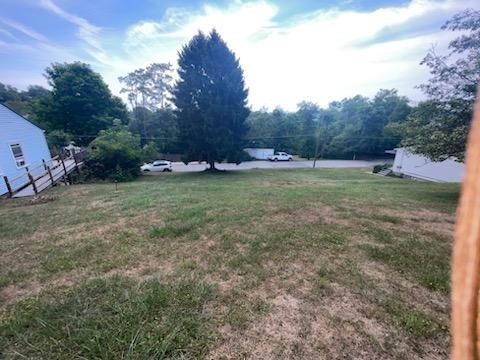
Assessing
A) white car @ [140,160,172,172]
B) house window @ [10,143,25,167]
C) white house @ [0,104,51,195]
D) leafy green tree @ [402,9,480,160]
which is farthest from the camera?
white car @ [140,160,172,172]

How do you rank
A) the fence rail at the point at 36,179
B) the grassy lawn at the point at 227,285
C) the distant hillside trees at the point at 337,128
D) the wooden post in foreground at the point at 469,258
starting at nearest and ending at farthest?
the wooden post in foreground at the point at 469,258 → the grassy lawn at the point at 227,285 → the fence rail at the point at 36,179 → the distant hillside trees at the point at 337,128

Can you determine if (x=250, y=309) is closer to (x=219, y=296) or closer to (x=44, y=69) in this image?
(x=219, y=296)

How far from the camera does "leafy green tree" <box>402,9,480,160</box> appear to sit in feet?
21.1

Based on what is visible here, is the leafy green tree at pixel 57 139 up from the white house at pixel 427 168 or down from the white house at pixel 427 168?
up

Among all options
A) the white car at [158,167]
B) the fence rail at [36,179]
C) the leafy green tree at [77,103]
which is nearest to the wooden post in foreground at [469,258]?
the fence rail at [36,179]

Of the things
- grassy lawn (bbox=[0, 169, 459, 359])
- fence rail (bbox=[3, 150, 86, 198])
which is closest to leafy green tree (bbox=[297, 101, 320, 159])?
fence rail (bbox=[3, 150, 86, 198])

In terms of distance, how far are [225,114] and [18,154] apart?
1161 cm

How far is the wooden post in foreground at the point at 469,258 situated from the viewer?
0.33 metres

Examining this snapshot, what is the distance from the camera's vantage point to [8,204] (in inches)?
297

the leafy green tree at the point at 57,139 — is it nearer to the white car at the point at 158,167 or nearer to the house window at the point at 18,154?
the white car at the point at 158,167

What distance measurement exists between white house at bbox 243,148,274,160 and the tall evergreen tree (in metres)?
16.8

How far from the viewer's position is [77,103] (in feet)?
70.0

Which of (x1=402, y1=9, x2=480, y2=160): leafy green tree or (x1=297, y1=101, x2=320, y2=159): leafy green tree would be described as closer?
(x1=402, y1=9, x2=480, y2=160): leafy green tree

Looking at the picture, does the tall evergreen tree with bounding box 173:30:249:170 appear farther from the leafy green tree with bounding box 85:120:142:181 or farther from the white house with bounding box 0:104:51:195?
the white house with bounding box 0:104:51:195
